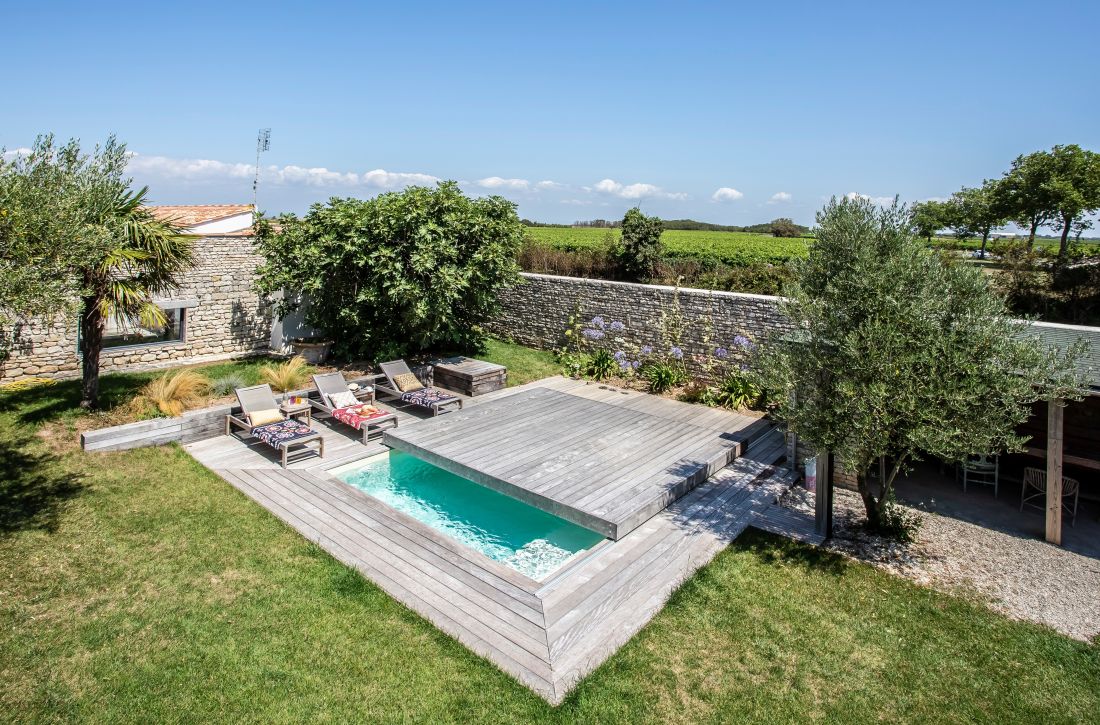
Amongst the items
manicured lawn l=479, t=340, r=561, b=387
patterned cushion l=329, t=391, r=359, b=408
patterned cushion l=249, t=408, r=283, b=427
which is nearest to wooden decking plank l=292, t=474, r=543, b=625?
patterned cushion l=249, t=408, r=283, b=427

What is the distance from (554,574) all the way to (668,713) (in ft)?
6.27

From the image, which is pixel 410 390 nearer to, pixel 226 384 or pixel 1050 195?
pixel 226 384

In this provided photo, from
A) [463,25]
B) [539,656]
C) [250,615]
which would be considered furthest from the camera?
[463,25]

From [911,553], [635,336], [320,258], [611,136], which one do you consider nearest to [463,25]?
[611,136]

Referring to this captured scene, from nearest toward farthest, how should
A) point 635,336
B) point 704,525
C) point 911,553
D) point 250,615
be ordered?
point 250,615 < point 911,553 < point 704,525 < point 635,336

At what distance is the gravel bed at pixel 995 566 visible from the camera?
5.45 metres

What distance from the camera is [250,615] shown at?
505cm

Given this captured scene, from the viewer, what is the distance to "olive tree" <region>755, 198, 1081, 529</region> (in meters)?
5.34

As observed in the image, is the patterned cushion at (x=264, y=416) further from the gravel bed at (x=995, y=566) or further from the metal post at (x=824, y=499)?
the gravel bed at (x=995, y=566)

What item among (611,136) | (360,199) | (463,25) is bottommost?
(360,199)

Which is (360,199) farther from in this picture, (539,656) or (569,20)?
(539,656)

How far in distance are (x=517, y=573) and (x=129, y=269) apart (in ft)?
26.9

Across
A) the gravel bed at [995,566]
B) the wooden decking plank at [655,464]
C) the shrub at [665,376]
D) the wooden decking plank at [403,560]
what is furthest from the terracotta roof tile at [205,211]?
the gravel bed at [995,566]

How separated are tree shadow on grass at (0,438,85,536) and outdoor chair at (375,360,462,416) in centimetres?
504
